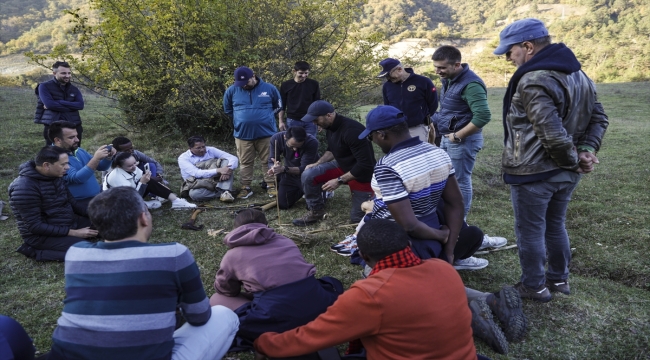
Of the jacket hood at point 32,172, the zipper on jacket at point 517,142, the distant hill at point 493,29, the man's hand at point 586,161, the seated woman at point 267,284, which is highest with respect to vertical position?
the zipper on jacket at point 517,142

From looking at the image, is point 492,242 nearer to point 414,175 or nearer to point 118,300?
point 414,175

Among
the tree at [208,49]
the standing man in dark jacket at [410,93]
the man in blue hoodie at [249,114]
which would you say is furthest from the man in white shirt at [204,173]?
the tree at [208,49]

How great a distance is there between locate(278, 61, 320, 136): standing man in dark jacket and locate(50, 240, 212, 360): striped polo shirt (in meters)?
4.90

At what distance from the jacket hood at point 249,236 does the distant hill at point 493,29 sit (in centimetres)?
2253

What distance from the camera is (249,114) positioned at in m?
6.45

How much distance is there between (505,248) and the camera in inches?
174

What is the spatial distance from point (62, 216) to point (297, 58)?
639 centimetres

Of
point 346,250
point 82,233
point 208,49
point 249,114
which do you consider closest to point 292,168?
point 249,114

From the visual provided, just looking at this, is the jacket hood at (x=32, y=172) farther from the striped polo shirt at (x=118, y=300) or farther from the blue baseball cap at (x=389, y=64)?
the blue baseball cap at (x=389, y=64)

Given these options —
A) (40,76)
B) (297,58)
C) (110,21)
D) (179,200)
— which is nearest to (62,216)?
(179,200)

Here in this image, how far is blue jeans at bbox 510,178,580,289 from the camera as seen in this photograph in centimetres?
297

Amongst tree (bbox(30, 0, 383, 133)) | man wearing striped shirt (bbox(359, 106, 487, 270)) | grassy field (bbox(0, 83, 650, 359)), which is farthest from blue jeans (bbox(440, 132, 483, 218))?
tree (bbox(30, 0, 383, 133))

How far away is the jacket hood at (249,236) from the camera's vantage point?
2799mm

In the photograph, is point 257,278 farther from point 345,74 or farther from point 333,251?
point 345,74
